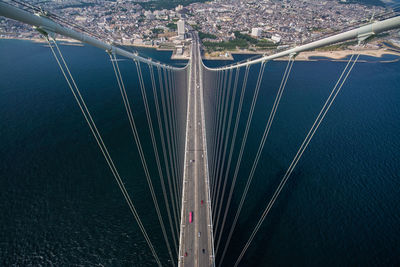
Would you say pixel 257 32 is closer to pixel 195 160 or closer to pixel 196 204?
pixel 195 160

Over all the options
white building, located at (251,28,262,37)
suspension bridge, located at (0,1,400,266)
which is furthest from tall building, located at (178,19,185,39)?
suspension bridge, located at (0,1,400,266)

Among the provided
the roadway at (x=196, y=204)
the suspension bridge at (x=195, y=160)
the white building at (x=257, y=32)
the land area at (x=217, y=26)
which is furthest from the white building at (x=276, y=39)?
the roadway at (x=196, y=204)

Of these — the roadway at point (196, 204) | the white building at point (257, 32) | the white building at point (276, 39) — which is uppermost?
the white building at point (257, 32)

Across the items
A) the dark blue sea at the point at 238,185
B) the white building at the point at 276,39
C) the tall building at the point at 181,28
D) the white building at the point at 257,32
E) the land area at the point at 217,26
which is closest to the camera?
the dark blue sea at the point at 238,185

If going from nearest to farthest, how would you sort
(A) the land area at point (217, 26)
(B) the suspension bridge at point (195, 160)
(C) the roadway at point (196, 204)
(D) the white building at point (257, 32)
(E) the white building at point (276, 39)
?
(B) the suspension bridge at point (195, 160) → (C) the roadway at point (196, 204) → (A) the land area at point (217, 26) → (E) the white building at point (276, 39) → (D) the white building at point (257, 32)

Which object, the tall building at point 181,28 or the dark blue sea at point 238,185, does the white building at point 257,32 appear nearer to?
the tall building at point 181,28

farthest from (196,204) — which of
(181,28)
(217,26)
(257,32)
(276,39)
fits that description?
(217,26)
